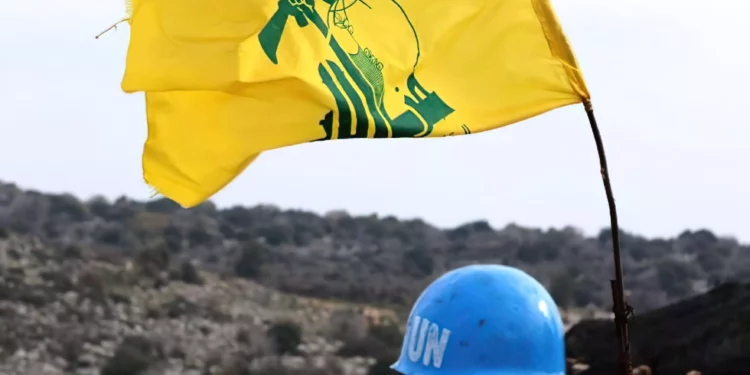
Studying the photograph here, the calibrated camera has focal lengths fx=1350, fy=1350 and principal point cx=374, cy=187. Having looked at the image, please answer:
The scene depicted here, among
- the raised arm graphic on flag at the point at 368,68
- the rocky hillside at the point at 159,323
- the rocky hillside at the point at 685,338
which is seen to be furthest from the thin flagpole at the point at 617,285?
the rocky hillside at the point at 159,323

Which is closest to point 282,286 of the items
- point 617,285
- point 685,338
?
point 685,338

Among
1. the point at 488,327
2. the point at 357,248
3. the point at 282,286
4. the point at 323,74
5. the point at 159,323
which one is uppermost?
the point at 357,248

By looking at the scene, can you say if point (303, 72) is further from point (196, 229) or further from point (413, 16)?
point (196, 229)

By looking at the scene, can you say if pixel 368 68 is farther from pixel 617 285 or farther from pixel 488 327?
pixel 617 285

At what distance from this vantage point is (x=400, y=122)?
5.06 m

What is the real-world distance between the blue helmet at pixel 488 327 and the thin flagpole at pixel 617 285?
219mm

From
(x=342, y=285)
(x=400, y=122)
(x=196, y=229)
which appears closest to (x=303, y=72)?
(x=400, y=122)

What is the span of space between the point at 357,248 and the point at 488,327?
156 ft

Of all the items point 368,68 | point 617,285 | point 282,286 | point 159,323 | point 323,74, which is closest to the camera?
point 617,285

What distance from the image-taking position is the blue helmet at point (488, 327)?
472cm

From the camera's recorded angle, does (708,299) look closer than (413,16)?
No

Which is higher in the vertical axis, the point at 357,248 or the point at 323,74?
the point at 357,248

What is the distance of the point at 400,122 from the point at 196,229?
4683cm

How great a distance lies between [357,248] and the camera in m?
52.3
